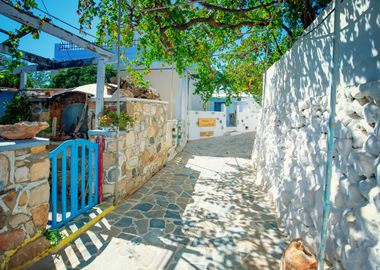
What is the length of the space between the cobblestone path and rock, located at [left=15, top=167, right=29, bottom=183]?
1077 millimetres

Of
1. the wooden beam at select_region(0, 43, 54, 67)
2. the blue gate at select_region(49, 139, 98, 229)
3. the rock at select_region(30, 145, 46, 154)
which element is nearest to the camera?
the rock at select_region(30, 145, 46, 154)

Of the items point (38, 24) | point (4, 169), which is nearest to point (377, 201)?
point (4, 169)

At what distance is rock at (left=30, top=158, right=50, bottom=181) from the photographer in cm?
281

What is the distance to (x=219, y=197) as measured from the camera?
210 inches

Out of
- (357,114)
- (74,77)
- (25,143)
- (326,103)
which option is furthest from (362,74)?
(74,77)

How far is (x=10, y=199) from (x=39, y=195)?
384 millimetres

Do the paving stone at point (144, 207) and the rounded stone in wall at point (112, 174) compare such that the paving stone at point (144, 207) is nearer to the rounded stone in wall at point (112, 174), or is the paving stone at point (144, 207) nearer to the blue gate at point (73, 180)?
the rounded stone in wall at point (112, 174)

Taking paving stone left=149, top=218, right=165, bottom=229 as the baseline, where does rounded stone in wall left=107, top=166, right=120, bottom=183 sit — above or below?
above

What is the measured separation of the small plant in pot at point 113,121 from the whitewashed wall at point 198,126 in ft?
33.2

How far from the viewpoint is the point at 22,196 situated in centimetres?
269

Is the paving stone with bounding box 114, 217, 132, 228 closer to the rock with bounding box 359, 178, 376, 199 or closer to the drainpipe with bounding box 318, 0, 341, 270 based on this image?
the drainpipe with bounding box 318, 0, 341, 270

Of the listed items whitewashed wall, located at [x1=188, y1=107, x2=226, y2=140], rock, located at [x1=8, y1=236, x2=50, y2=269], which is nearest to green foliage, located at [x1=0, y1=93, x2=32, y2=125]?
rock, located at [x1=8, y1=236, x2=50, y2=269]

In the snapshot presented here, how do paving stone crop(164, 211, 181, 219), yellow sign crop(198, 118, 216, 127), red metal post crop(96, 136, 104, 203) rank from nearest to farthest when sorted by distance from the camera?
1. paving stone crop(164, 211, 181, 219)
2. red metal post crop(96, 136, 104, 203)
3. yellow sign crop(198, 118, 216, 127)

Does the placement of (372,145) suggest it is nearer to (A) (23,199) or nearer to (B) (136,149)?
(A) (23,199)
